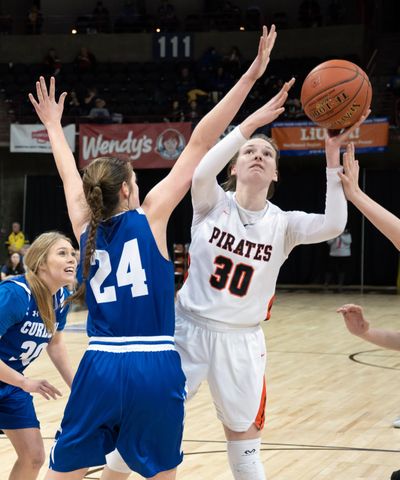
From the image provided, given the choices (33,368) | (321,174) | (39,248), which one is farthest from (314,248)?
(39,248)

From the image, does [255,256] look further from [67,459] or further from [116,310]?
[67,459]

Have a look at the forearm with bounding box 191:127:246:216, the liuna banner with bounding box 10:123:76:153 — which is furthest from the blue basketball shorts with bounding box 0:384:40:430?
the liuna banner with bounding box 10:123:76:153

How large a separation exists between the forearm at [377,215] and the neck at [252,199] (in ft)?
2.06

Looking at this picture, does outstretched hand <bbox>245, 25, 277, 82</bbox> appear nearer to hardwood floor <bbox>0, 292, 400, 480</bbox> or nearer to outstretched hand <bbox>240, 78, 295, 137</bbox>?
outstretched hand <bbox>240, 78, 295, 137</bbox>

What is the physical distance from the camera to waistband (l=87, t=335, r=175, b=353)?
2971 mm

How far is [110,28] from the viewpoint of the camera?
24.5m

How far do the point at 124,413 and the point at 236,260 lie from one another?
47.6 inches

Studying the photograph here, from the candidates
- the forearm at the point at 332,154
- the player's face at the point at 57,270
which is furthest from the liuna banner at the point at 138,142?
the forearm at the point at 332,154

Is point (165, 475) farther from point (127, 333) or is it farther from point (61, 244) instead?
point (61, 244)

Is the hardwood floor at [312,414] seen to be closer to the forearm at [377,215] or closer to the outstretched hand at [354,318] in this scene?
the outstretched hand at [354,318]

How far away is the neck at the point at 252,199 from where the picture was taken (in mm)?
4027

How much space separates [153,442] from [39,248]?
1.55 m

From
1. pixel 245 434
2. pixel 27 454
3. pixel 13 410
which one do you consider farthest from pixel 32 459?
pixel 245 434

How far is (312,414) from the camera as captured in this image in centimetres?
701
